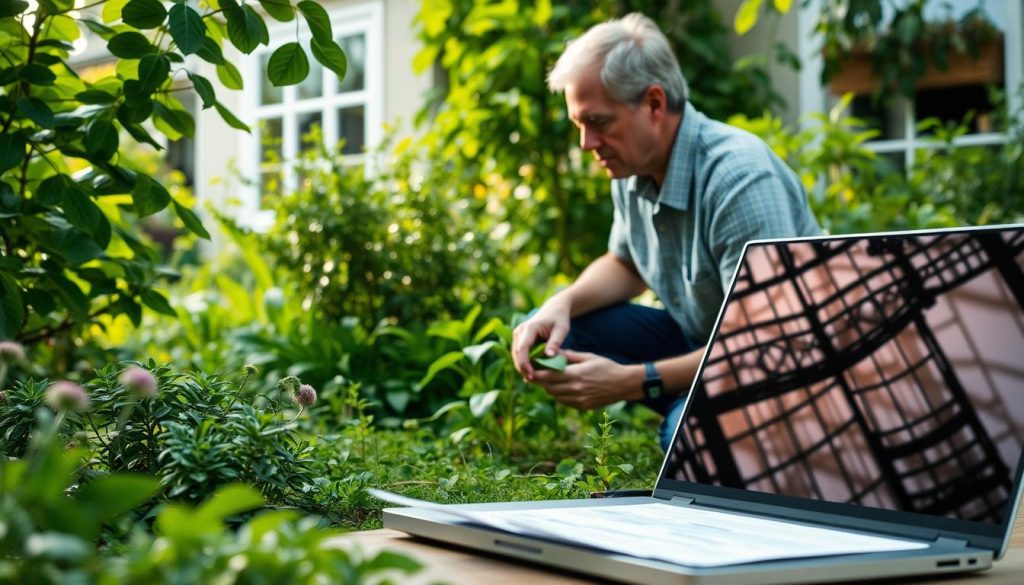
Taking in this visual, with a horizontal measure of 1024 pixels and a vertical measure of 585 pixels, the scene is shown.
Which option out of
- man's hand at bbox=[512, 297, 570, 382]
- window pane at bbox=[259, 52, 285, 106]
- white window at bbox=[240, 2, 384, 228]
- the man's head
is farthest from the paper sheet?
window pane at bbox=[259, 52, 285, 106]

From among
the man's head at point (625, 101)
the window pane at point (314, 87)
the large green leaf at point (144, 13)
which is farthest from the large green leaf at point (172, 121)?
the window pane at point (314, 87)

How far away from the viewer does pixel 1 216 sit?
1810 mm

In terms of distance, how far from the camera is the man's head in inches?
103

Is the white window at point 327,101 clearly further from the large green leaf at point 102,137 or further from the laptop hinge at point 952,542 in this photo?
the laptop hinge at point 952,542

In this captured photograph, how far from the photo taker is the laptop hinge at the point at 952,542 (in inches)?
39.5

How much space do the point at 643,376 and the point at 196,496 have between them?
57.1 inches

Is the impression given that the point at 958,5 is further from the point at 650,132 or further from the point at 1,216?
the point at 1,216

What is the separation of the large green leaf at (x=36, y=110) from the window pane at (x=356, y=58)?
6557 millimetres

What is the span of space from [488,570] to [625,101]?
71.5 inches

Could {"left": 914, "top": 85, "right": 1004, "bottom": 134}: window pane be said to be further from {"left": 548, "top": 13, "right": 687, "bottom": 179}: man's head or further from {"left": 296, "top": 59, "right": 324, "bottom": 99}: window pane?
{"left": 296, "top": 59, "right": 324, "bottom": 99}: window pane

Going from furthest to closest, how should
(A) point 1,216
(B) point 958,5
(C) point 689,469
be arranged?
(B) point 958,5 < (A) point 1,216 < (C) point 689,469

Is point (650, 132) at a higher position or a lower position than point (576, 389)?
higher

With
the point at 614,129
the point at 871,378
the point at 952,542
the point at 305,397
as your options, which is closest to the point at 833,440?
the point at 871,378

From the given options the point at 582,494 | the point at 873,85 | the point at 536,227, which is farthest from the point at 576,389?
the point at 873,85
